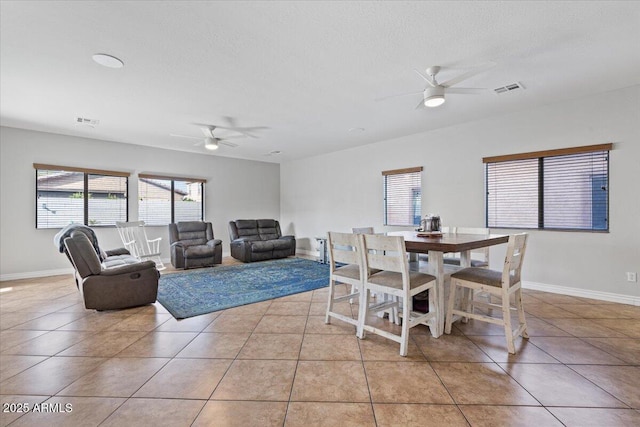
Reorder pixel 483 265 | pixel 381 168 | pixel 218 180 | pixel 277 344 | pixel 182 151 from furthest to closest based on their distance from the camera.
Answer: pixel 218 180 < pixel 182 151 < pixel 381 168 < pixel 483 265 < pixel 277 344

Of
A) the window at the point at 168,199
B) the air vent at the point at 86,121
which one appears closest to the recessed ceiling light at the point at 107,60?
the air vent at the point at 86,121

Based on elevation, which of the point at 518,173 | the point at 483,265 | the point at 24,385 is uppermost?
the point at 518,173

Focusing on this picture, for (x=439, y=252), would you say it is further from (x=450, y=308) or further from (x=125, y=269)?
(x=125, y=269)

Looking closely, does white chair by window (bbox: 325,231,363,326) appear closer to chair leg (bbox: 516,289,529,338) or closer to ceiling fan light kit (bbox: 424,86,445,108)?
chair leg (bbox: 516,289,529,338)

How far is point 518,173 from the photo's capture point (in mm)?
4180

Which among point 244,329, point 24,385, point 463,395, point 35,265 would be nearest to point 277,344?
point 244,329

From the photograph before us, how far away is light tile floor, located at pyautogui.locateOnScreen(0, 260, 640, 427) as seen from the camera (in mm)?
1557

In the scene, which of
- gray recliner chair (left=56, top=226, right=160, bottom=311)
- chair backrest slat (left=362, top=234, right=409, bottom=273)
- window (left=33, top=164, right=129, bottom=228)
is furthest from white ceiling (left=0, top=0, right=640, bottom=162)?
gray recliner chair (left=56, top=226, right=160, bottom=311)

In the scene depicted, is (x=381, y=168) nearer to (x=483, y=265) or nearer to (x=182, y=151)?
(x=483, y=265)

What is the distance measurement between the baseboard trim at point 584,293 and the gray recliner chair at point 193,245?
546cm

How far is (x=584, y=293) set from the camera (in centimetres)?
363

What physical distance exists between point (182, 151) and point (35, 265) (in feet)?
11.1

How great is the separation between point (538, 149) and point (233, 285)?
4810mm

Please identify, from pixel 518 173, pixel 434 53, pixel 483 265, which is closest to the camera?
pixel 434 53
